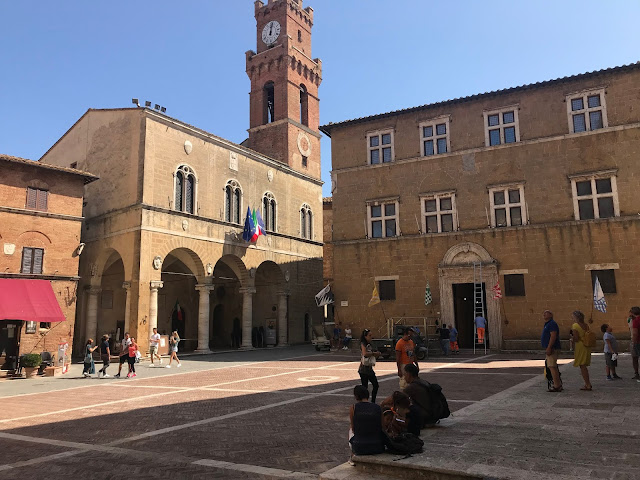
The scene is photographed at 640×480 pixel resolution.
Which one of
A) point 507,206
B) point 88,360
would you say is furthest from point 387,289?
point 88,360

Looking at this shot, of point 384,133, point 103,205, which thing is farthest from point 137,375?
point 384,133

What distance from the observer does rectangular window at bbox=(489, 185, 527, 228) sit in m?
23.2

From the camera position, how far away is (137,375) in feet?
61.5

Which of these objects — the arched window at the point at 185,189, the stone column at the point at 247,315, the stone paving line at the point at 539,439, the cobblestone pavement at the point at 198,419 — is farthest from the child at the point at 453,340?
the arched window at the point at 185,189

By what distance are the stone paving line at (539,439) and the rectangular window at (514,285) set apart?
12.5 meters

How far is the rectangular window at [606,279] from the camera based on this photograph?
2089cm

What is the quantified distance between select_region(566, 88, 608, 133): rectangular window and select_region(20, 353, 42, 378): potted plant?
2539cm

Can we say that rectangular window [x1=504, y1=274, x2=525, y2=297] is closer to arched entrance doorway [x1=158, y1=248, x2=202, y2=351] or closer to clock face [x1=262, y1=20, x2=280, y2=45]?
arched entrance doorway [x1=158, y1=248, x2=202, y2=351]

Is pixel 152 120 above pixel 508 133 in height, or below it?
above

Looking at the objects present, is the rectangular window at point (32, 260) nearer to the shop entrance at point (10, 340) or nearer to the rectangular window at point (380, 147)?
the shop entrance at point (10, 340)

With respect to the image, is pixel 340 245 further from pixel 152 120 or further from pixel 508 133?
pixel 152 120

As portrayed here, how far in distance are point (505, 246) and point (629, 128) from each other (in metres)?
7.40

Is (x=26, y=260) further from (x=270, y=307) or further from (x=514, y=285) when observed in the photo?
(x=514, y=285)

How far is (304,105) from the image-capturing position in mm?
45562
